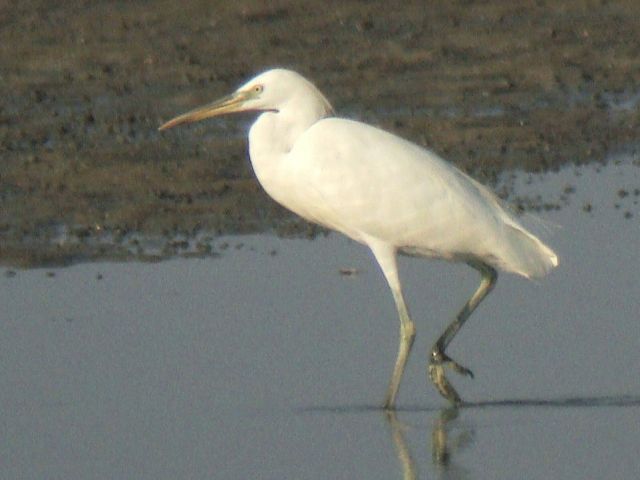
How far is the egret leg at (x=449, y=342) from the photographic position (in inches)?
324

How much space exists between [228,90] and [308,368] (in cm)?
613

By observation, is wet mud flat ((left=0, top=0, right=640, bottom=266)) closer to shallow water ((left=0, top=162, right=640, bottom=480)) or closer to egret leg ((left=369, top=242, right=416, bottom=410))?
shallow water ((left=0, top=162, right=640, bottom=480))

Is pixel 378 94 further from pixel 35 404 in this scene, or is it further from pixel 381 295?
pixel 35 404

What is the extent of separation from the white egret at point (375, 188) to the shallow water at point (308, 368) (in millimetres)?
360

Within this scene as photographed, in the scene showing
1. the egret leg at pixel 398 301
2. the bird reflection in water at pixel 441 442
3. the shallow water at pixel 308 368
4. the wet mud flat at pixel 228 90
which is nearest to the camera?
the bird reflection in water at pixel 441 442

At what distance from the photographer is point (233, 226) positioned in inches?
440

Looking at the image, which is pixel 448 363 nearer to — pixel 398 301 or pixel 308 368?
pixel 398 301

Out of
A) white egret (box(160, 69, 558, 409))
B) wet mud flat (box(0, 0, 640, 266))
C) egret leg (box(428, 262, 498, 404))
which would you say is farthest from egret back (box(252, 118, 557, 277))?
wet mud flat (box(0, 0, 640, 266))

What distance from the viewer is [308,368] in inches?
334

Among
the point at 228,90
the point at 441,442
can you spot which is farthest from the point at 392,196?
the point at 228,90

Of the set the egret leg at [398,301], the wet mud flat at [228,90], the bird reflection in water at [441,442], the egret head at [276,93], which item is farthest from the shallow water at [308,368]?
the egret head at [276,93]

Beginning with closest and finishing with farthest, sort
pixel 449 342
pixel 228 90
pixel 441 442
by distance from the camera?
pixel 441 442, pixel 449 342, pixel 228 90

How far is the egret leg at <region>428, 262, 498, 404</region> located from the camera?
8242mm

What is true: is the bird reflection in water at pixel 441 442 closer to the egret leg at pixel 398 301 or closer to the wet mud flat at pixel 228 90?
the egret leg at pixel 398 301
